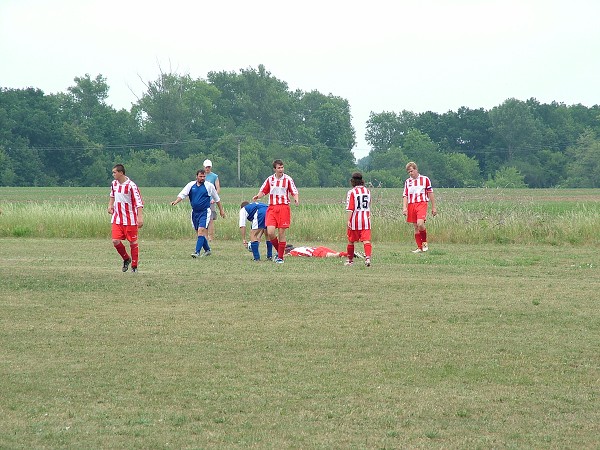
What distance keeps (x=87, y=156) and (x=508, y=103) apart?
43.7m

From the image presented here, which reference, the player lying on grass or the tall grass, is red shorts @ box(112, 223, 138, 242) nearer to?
the player lying on grass

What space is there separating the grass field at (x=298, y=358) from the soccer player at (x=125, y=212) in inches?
16.1

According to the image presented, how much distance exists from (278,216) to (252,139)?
7675 centimetres

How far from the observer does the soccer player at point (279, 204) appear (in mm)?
17119

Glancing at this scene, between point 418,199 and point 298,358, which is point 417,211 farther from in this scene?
point 298,358

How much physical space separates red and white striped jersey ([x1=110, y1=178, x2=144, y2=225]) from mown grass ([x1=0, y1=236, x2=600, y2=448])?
0.90 metres

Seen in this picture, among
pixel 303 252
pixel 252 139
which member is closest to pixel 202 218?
pixel 303 252

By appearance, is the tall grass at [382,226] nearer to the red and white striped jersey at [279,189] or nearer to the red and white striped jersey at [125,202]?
the red and white striped jersey at [279,189]

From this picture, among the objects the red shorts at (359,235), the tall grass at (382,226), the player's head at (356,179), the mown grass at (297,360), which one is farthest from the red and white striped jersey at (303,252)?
the tall grass at (382,226)

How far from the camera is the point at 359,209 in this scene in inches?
651

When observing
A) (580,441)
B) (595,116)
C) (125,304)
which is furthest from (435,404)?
(595,116)

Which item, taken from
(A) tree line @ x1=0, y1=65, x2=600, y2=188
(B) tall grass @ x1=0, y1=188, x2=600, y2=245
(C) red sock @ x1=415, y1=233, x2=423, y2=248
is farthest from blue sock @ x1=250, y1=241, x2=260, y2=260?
(A) tree line @ x1=0, y1=65, x2=600, y2=188

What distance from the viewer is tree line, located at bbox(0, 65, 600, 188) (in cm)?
8500

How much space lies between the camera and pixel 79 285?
13414 mm
